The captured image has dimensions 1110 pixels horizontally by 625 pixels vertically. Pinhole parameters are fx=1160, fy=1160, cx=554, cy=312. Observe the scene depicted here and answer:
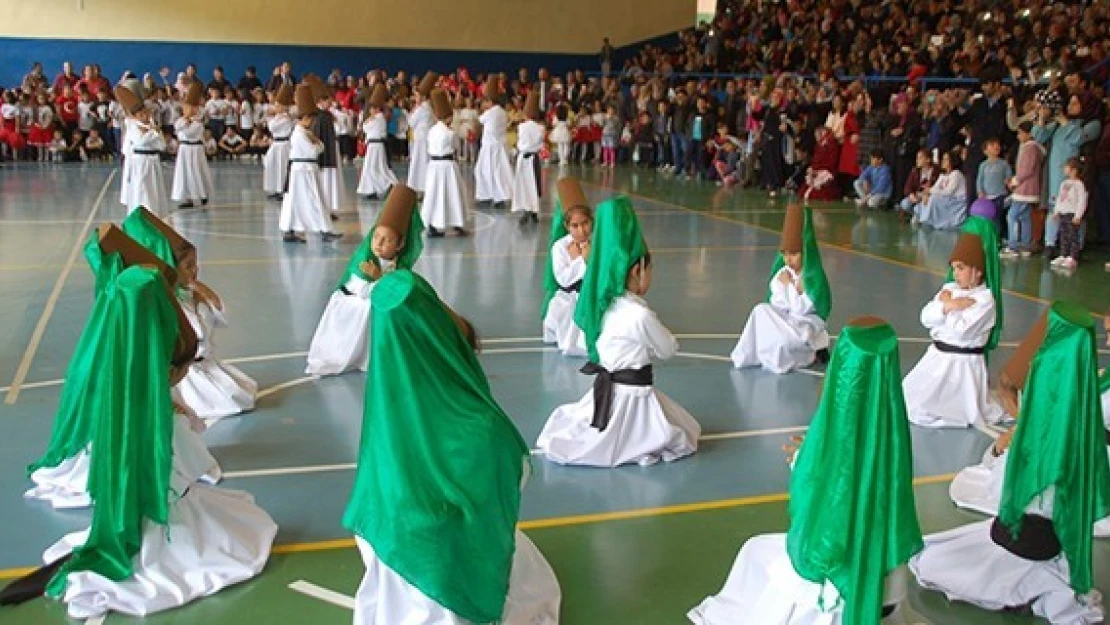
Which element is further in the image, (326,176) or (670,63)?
(670,63)

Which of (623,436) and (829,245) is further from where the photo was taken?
(829,245)

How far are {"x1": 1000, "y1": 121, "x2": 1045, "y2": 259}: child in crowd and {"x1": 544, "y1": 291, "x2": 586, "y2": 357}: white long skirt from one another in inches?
296

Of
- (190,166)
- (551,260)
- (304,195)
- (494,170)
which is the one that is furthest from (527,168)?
(551,260)

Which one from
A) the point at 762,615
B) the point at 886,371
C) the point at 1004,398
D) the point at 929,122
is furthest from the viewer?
the point at 929,122

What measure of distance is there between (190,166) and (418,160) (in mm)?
3873

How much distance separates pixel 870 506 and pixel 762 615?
0.77 metres

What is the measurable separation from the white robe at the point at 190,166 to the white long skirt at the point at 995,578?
1460 centimetres

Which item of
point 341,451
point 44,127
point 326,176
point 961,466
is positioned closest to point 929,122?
point 326,176

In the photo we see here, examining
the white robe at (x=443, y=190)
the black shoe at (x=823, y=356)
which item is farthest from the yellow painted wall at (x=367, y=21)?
the black shoe at (x=823, y=356)

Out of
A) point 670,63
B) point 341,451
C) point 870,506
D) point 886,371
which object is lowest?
point 341,451

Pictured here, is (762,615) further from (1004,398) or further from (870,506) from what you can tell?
(1004,398)

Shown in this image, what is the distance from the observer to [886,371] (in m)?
3.98

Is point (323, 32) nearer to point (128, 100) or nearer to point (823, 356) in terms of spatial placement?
point (128, 100)

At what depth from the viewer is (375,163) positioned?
19531 millimetres
